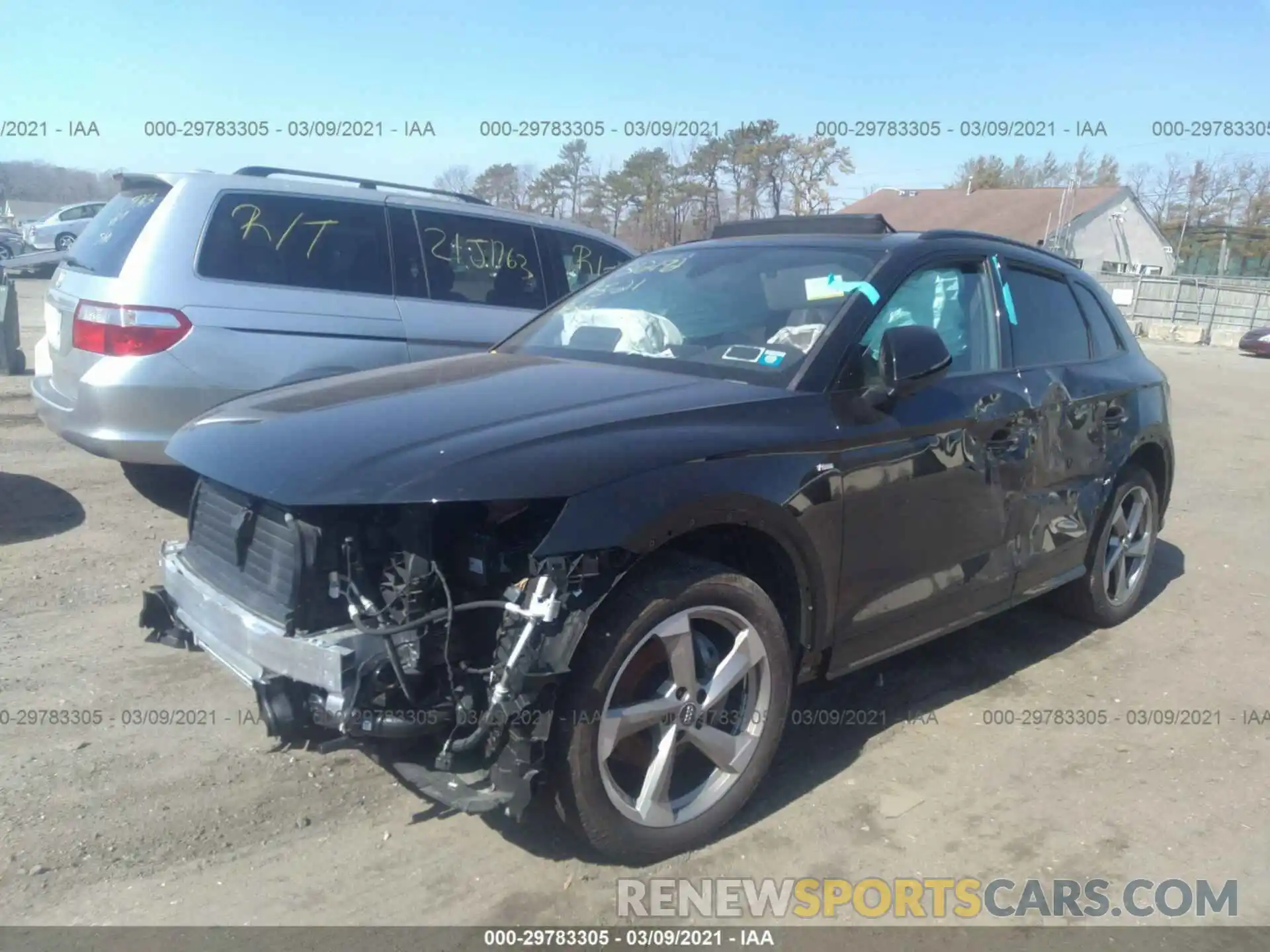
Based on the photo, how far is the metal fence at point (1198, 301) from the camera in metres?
28.3

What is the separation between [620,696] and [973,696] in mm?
2071

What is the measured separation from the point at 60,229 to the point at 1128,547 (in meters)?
35.3

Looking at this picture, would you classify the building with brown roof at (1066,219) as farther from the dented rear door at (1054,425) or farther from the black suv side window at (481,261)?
the dented rear door at (1054,425)

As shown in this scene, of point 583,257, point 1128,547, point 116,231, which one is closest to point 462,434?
point 1128,547

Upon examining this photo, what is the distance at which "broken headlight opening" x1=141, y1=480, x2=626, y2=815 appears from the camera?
2.55 meters

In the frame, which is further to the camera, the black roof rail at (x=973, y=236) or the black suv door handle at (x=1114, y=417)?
the black suv door handle at (x=1114, y=417)

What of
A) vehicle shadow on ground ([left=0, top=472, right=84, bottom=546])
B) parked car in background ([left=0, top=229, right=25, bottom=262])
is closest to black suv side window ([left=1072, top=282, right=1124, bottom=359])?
vehicle shadow on ground ([left=0, top=472, right=84, bottom=546])

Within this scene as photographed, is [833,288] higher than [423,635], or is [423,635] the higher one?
[833,288]

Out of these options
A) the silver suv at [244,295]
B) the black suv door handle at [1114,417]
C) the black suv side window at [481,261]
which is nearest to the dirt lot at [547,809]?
the silver suv at [244,295]

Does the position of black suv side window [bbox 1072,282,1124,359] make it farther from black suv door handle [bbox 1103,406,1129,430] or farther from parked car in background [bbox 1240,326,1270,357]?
parked car in background [bbox 1240,326,1270,357]

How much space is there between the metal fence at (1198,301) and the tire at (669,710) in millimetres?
29149

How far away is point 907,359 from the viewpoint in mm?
3287

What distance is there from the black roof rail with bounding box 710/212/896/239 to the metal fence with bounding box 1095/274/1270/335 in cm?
2761

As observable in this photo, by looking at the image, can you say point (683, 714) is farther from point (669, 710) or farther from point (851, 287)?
point (851, 287)
